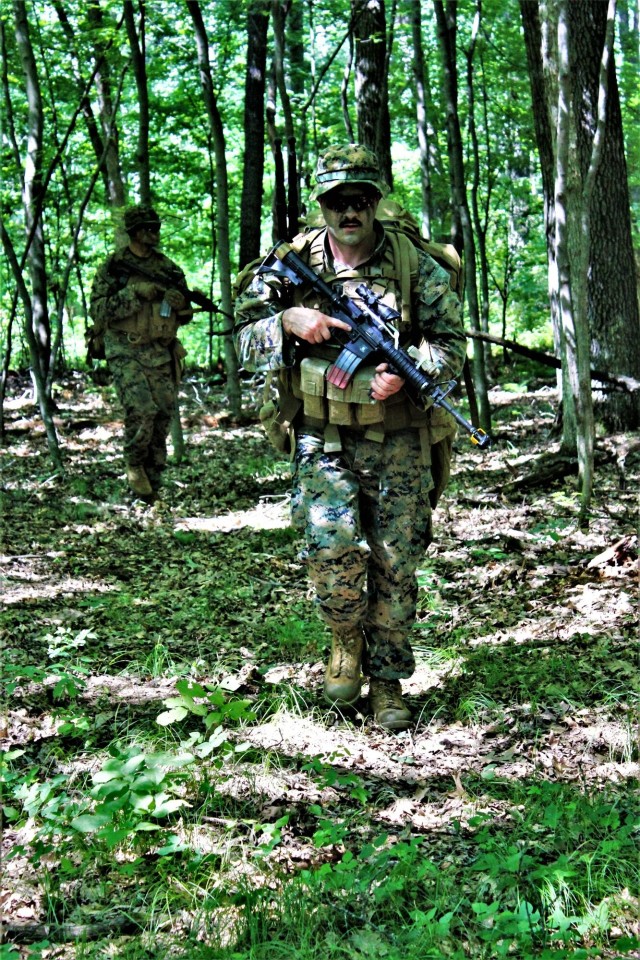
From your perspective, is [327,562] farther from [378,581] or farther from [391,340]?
[391,340]

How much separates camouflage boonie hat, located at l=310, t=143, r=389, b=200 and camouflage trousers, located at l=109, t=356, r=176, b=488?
612 centimetres

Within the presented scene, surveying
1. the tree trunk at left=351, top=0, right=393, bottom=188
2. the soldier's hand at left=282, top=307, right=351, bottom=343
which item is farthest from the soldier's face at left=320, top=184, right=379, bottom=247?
the tree trunk at left=351, top=0, right=393, bottom=188

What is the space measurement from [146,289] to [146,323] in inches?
14.2

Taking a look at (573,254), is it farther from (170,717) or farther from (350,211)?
(170,717)

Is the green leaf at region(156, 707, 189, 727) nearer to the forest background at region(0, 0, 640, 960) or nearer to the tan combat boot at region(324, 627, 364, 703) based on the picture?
the forest background at region(0, 0, 640, 960)

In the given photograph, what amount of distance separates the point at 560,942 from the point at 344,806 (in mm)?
1091

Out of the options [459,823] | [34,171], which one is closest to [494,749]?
[459,823]

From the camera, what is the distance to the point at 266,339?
4590 millimetres

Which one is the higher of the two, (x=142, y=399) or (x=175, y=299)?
(x=175, y=299)

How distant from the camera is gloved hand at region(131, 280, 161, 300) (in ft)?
32.9

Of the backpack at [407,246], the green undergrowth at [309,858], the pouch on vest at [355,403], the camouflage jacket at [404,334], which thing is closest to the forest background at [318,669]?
Result: the green undergrowth at [309,858]

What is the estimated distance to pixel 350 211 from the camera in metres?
4.40

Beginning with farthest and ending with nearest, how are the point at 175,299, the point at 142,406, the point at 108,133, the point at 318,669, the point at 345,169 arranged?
the point at 108,133, the point at 142,406, the point at 175,299, the point at 318,669, the point at 345,169

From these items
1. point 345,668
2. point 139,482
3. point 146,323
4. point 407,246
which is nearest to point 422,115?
point 146,323
